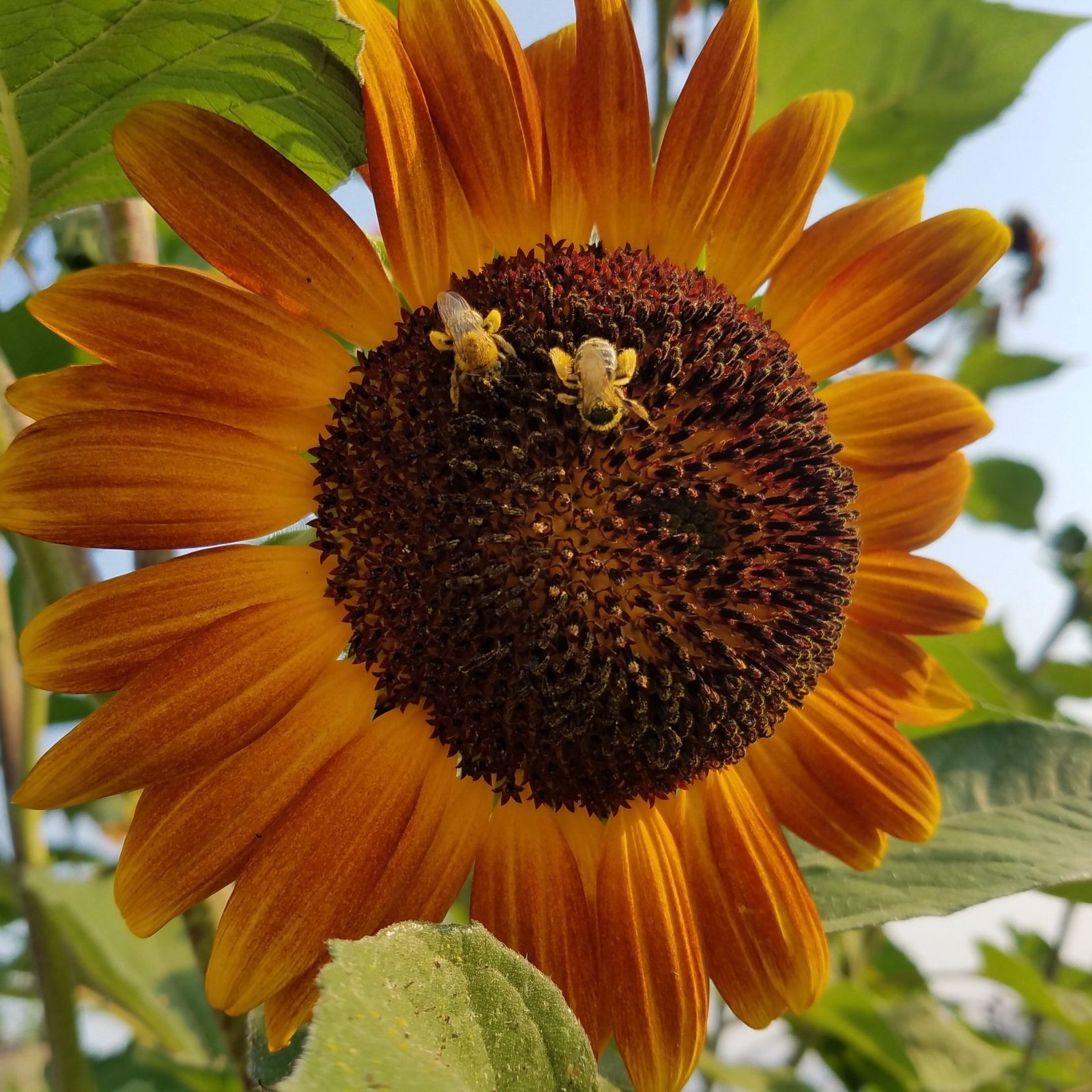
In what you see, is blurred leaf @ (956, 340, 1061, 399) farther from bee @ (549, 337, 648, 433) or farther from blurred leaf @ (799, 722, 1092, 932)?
bee @ (549, 337, 648, 433)

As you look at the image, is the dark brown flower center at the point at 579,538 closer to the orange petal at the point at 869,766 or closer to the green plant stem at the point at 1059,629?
the orange petal at the point at 869,766

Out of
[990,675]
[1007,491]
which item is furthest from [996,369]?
[990,675]

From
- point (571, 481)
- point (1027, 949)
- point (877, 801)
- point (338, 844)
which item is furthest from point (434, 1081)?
point (1027, 949)

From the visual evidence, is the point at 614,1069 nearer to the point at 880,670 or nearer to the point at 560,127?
the point at 880,670

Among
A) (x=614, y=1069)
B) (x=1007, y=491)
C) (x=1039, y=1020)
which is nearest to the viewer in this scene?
(x=614, y=1069)

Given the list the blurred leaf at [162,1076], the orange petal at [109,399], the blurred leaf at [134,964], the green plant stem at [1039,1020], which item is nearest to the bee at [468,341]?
the orange petal at [109,399]
